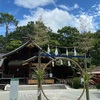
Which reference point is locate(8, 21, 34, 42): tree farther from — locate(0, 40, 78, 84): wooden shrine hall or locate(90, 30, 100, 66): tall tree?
locate(0, 40, 78, 84): wooden shrine hall

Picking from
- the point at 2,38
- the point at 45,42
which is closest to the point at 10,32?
the point at 2,38

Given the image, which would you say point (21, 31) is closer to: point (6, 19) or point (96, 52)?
point (6, 19)

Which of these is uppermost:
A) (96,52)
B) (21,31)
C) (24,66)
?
(21,31)

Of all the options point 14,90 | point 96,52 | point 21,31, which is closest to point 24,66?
point 96,52

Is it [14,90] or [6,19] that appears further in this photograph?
[6,19]

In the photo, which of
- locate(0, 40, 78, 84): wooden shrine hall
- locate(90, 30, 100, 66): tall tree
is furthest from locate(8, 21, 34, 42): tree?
locate(0, 40, 78, 84): wooden shrine hall

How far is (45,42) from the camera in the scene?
39281 mm

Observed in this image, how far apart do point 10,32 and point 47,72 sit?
2634 cm

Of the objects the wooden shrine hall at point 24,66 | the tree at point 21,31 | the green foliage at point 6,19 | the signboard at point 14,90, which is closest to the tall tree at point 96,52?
the wooden shrine hall at point 24,66

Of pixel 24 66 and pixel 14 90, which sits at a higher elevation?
pixel 24 66

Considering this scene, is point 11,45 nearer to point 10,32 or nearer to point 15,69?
point 10,32

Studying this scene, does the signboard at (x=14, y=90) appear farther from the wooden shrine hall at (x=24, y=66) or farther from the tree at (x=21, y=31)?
the tree at (x=21, y=31)

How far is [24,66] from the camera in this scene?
2944cm

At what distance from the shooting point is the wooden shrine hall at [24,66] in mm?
27359
